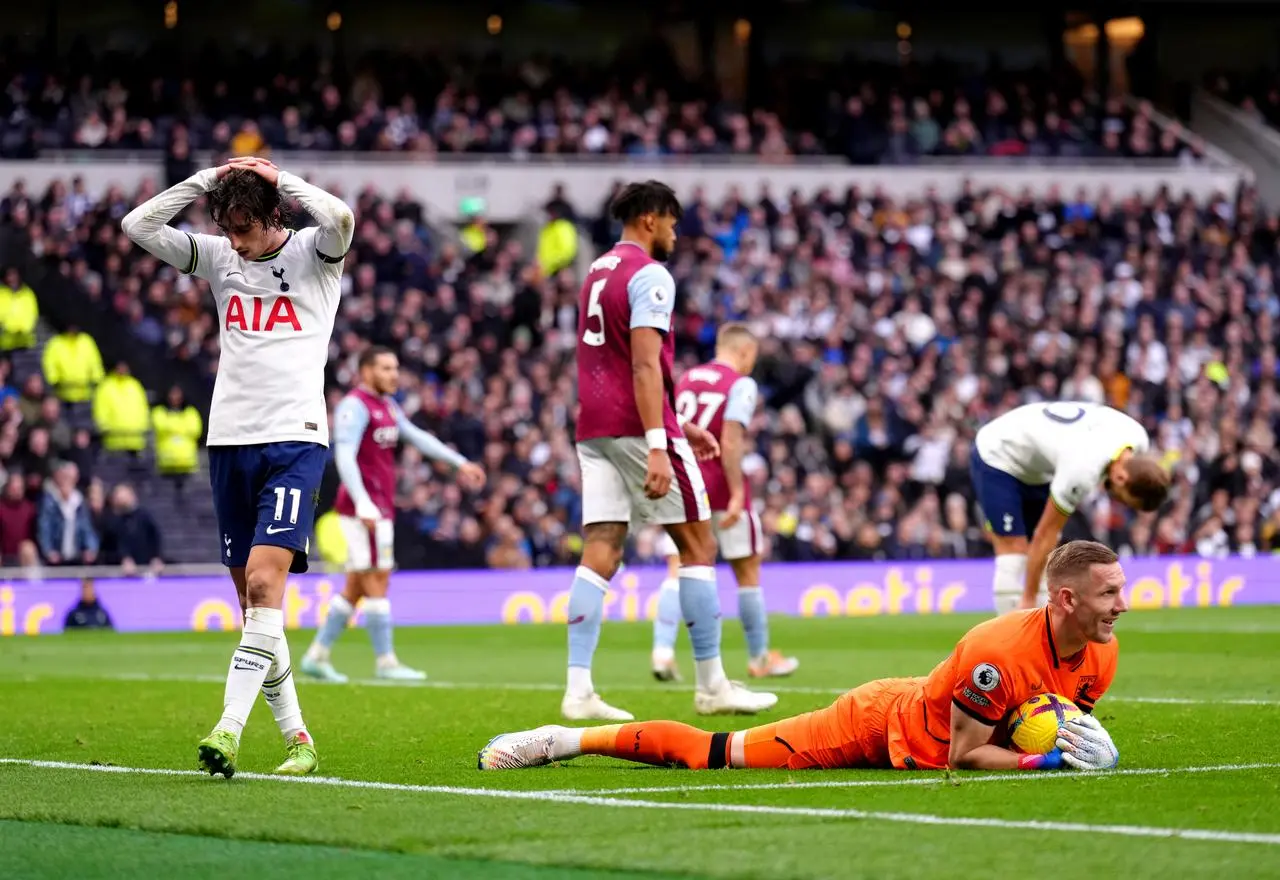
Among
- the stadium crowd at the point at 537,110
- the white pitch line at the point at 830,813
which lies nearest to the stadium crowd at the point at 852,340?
the stadium crowd at the point at 537,110

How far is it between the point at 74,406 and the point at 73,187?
172 inches

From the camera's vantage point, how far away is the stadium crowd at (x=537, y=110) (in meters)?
33.9

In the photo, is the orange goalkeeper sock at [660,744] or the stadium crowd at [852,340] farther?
the stadium crowd at [852,340]

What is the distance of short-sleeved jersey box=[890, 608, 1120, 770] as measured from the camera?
7355 mm

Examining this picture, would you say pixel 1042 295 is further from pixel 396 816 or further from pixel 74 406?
pixel 396 816

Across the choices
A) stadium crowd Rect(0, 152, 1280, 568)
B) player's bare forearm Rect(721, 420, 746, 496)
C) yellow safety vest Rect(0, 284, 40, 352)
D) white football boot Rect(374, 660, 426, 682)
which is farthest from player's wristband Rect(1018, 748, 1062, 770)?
yellow safety vest Rect(0, 284, 40, 352)

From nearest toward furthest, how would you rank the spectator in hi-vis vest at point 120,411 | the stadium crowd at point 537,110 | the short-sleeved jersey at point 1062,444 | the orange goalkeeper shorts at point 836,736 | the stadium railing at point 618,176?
the orange goalkeeper shorts at point 836,736
the short-sleeved jersey at point 1062,444
the spectator in hi-vis vest at point 120,411
the stadium railing at point 618,176
the stadium crowd at point 537,110

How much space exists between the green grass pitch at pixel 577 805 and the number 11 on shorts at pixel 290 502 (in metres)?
1.02

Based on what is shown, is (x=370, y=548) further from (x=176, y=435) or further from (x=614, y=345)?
(x=176, y=435)

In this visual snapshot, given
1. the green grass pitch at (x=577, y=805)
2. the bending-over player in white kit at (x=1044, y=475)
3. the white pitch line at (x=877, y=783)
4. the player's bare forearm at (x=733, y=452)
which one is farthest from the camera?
the player's bare forearm at (x=733, y=452)

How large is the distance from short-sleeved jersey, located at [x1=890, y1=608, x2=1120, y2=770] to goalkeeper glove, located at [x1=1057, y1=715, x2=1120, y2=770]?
0.39ft

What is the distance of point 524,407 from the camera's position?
2816 centimetres

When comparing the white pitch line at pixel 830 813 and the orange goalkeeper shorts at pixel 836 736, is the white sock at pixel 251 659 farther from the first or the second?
the orange goalkeeper shorts at pixel 836 736

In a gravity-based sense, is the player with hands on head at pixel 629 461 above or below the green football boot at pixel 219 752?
above
